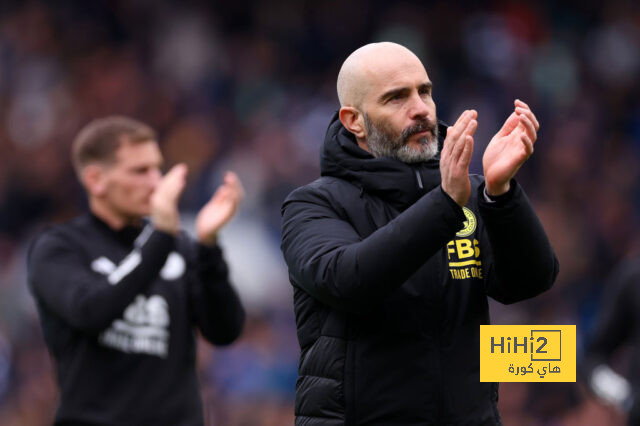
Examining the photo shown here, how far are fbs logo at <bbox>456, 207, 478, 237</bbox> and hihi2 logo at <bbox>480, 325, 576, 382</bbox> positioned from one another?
0.29 meters

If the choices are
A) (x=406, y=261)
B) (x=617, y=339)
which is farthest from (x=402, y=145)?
(x=617, y=339)

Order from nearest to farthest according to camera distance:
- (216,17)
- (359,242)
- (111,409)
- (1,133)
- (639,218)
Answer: (359,242), (111,409), (639,218), (1,133), (216,17)

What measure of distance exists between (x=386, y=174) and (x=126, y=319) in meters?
2.03

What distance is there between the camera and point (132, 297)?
4812 millimetres

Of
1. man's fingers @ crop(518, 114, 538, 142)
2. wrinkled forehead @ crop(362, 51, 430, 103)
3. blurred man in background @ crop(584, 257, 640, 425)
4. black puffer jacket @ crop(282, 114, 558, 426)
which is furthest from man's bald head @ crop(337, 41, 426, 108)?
blurred man in background @ crop(584, 257, 640, 425)

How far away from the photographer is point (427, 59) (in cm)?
1174

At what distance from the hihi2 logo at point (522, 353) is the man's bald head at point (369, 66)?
32.1 inches

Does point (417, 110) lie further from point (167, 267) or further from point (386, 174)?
point (167, 267)

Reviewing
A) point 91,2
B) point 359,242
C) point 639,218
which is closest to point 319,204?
point 359,242

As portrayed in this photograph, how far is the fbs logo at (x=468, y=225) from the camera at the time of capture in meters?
3.42

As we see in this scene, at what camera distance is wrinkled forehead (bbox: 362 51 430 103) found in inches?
137

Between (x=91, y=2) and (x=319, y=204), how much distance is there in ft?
30.7

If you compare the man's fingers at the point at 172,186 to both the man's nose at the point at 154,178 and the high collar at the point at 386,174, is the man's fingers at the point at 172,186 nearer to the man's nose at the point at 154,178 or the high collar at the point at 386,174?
the man's nose at the point at 154,178

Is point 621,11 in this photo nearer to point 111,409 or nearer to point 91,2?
point 91,2
